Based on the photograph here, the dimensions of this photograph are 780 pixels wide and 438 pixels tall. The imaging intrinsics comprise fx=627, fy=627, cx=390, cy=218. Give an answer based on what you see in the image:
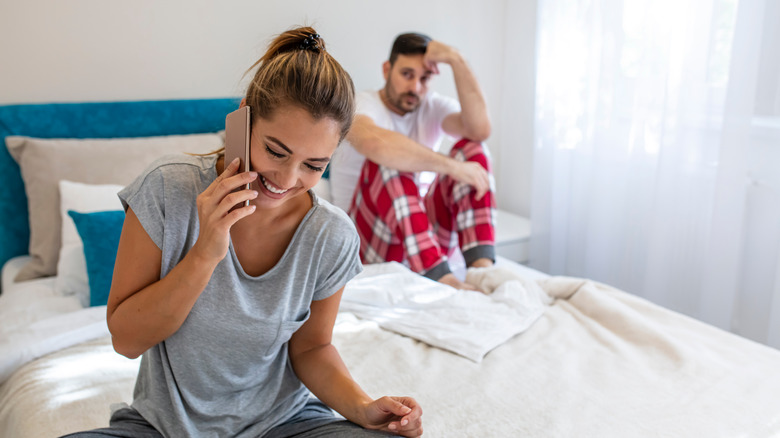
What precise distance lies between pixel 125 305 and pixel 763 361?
1413 millimetres

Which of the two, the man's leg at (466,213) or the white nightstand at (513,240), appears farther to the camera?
the white nightstand at (513,240)

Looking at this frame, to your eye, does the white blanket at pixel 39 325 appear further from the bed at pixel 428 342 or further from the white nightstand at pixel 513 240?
the white nightstand at pixel 513 240

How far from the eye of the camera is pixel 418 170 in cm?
218

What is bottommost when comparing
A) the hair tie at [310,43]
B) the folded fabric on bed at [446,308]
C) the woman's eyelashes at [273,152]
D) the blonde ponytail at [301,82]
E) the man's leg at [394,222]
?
the folded fabric on bed at [446,308]

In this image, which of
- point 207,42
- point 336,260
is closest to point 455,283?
point 336,260

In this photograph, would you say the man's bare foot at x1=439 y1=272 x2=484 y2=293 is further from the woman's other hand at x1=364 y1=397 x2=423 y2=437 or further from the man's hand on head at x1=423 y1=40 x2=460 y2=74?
the woman's other hand at x1=364 y1=397 x2=423 y2=437

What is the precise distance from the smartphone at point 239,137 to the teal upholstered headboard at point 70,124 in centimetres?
125

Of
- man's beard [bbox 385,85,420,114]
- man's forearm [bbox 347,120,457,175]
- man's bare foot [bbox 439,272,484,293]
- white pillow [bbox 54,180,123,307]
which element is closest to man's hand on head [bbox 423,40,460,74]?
man's beard [bbox 385,85,420,114]

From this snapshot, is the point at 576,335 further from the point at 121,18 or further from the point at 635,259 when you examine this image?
the point at 121,18

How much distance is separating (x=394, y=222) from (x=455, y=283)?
1.05 ft

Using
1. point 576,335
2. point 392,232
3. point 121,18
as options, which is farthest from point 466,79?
point 121,18

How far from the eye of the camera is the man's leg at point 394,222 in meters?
2.12

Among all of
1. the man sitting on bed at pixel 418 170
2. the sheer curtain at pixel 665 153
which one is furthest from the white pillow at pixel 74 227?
the sheer curtain at pixel 665 153

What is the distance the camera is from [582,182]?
2811mm
